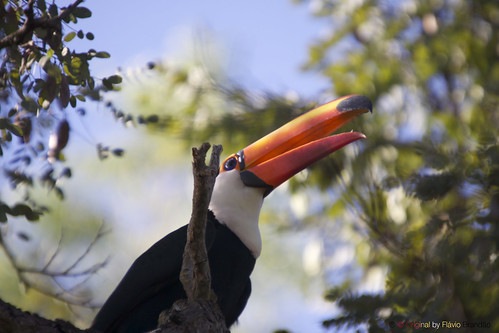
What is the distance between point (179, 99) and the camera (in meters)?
9.07

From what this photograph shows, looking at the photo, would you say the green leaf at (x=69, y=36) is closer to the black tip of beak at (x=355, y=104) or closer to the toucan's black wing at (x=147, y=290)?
the toucan's black wing at (x=147, y=290)

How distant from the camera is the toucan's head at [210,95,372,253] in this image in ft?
14.6

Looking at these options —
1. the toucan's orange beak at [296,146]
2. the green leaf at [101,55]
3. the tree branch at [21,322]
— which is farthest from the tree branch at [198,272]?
the toucan's orange beak at [296,146]

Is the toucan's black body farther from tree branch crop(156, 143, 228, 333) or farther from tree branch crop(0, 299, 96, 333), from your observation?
tree branch crop(0, 299, 96, 333)

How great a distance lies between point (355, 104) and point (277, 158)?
0.69 meters

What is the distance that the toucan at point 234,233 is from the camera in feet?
13.1

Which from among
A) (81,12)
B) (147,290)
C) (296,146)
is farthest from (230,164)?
(81,12)

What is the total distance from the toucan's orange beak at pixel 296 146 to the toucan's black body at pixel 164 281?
0.52 metres

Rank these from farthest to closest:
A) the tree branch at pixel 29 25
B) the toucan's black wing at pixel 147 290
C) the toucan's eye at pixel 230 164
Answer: the toucan's eye at pixel 230 164
the toucan's black wing at pixel 147 290
the tree branch at pixel 29 25

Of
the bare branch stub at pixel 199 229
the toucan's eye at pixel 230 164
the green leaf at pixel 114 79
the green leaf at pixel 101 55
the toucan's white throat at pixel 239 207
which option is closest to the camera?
the bare branch stub at pixel 199 229

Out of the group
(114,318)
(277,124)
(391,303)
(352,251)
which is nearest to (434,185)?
(391,303)

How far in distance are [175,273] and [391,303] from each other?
4.50ft

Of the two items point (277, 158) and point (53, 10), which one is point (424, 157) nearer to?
point (277, 158)

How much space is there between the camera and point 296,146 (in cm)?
477
